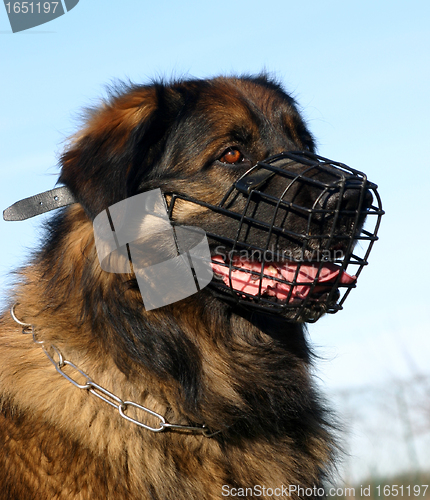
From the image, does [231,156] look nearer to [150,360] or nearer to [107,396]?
[150,360]

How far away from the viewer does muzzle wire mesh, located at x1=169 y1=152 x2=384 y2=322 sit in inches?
99.3

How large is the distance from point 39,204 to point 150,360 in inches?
40.9

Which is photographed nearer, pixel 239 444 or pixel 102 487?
pixel 102 487

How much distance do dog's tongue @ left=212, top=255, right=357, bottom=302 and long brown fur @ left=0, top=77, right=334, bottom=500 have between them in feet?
0.53

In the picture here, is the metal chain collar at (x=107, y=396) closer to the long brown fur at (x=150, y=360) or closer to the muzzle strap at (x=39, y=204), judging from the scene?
the long brown fur at (x=150, y=360)

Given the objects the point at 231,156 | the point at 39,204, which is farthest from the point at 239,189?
the point at 39,204

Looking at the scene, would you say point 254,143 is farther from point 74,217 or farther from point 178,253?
point 74,217

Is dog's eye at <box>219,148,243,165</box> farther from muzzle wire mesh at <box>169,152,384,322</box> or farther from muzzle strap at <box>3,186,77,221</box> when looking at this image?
muzzle strap at <box>3,186,77,221</box>

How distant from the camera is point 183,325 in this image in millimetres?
2783

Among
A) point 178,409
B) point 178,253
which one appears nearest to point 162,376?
point 178,409

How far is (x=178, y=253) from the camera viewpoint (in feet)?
8.88

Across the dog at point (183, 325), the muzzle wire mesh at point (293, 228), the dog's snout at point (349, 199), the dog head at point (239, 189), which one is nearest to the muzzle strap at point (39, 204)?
the dog at point (183, 325)

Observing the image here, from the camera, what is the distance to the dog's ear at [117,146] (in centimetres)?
256

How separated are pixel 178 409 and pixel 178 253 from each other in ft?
2.56
